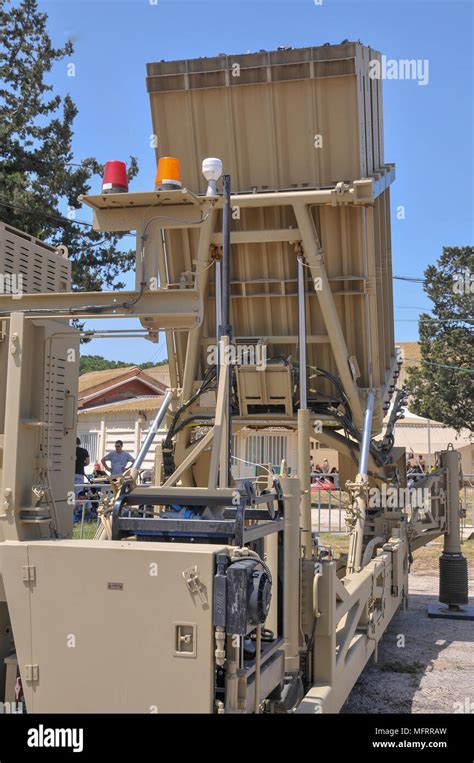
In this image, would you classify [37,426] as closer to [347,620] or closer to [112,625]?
[112,625]

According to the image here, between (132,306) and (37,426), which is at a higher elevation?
(132,306)

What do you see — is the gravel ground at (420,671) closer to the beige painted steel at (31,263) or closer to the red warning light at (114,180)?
the beige painted steel at (31,263)

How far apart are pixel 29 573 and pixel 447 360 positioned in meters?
32.3

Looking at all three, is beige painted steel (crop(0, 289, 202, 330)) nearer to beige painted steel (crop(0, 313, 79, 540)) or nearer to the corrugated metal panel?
beige painted steel (crop(0, 313, 79, 540))

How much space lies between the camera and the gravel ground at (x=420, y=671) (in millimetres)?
6188

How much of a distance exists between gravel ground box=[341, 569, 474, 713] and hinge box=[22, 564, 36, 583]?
3.17 metres

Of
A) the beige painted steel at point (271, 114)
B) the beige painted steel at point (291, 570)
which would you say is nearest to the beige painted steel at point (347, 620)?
the beige painted steel at point (291, 570)

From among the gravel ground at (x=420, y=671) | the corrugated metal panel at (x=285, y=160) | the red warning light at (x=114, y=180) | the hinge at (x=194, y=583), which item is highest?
the corrugated metal panel at (x=285, y=160)

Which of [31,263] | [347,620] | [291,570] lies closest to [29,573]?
[291,570]

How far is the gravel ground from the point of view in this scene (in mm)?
6188

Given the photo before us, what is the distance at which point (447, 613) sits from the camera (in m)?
9.24

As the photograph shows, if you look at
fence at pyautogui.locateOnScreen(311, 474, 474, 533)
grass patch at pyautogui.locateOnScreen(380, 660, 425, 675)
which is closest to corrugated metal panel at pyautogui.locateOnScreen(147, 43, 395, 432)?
grass patch at pyautogui.locateOnScreen(380, 660, 425, 675)

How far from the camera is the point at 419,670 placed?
7.09 metres

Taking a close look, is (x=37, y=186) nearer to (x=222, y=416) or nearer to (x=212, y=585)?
(x=222, y=416)
